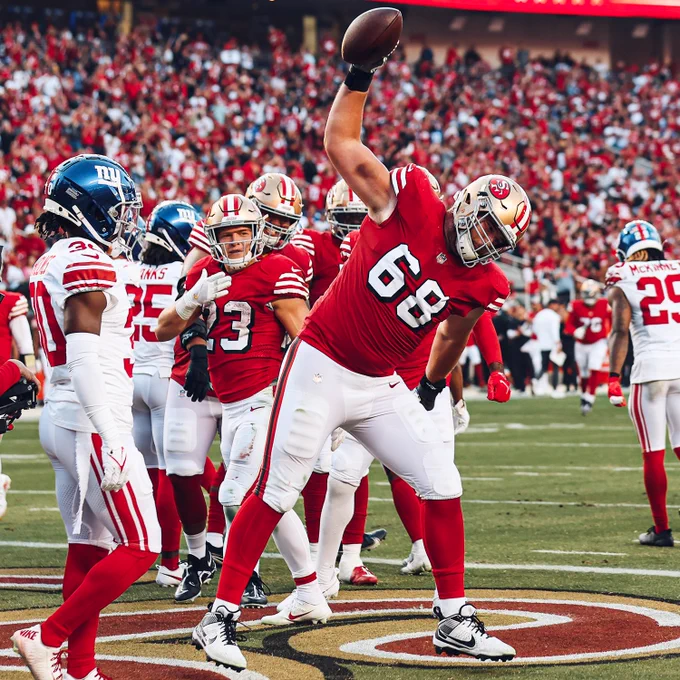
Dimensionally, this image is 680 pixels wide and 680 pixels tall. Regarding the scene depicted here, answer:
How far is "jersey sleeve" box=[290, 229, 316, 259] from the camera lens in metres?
6.85

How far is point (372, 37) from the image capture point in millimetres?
4242

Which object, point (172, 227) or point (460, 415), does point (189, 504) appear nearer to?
point (172, 227)

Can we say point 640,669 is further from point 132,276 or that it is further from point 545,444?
point 545,444

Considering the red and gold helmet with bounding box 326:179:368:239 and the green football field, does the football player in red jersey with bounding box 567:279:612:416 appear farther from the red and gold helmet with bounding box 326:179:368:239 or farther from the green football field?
the red and gold helmet with bounding box 326:179:368:239

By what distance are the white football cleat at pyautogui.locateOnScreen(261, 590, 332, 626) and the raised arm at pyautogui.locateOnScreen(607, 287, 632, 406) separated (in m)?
3.26

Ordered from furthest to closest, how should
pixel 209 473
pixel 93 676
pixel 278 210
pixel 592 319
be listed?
pixel 592 319
pixel 209 473
pixel 278 210
pixel 93 676

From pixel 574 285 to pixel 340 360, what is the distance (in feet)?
67.1

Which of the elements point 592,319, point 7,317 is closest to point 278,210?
point 7,317

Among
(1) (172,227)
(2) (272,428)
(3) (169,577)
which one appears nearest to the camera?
(2) (272,428)

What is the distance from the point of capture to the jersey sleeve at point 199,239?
634cm

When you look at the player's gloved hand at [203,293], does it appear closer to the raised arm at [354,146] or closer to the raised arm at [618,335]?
the raised arm at [354,146]

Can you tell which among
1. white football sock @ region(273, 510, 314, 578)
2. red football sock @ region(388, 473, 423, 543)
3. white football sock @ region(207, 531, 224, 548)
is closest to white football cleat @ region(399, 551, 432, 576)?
red football sock @ region(388, 473, 423, 543)

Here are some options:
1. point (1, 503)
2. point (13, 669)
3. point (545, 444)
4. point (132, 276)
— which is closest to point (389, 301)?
point (132, 276)

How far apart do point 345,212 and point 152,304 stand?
117 centimetres
